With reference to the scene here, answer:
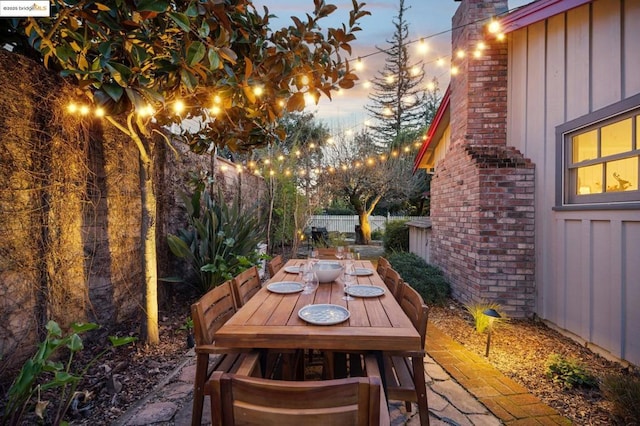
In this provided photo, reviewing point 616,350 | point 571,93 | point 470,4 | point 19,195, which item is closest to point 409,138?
point 470,4

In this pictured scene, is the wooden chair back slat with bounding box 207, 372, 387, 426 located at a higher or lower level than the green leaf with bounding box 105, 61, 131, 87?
lower

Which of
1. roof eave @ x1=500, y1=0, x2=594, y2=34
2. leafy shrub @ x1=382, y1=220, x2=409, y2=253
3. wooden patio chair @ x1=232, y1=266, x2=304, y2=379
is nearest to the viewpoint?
A: wooden patio chair @ x1=232, y1=266, x2=304, y2=379

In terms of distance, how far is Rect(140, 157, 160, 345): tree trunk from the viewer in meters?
2.61

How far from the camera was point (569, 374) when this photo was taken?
7.30ft

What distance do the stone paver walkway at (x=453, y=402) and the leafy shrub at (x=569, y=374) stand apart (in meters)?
0.35

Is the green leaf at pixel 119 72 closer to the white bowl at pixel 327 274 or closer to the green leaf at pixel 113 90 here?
the green leaf at pixel 113 90

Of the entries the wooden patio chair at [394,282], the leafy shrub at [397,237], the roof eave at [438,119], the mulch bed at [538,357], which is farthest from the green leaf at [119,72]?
the leafy shrub at [397,237]

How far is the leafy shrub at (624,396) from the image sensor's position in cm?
171

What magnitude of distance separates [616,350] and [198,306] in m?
3.11

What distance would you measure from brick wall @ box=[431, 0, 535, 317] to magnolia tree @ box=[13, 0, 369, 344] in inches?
90.1

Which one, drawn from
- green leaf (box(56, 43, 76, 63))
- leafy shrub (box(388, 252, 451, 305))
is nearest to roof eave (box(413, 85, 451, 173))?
leafy shrub (box(388, 252, 451, 305))

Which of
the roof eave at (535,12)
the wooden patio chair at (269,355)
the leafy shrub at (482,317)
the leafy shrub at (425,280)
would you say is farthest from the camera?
the leafy shrub at (425,280)

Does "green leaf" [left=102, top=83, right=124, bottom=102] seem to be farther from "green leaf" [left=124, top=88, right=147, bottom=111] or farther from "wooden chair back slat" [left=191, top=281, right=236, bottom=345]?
"wooden chair back slat" [left=191, top=281, right=236, bottom=345]

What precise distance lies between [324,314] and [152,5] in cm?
163
